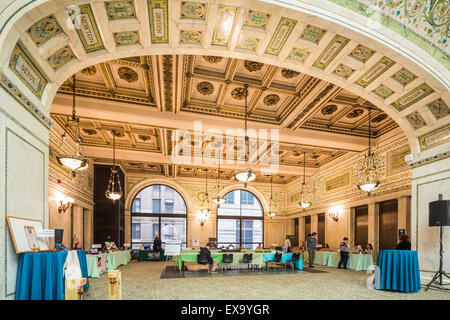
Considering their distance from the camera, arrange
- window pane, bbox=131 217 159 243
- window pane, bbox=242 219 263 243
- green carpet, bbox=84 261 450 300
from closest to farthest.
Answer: green carpet, bbox=84 261 450 300, window pane, bbox=131 217 159 243, window pane, bbox=242 219 263 243

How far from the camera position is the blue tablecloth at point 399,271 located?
536cm

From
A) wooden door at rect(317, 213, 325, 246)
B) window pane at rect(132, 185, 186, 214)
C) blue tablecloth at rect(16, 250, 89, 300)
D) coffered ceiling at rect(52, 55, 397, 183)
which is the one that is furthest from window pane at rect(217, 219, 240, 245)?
blue tablecloth at rect(16, 250, 89, 300)

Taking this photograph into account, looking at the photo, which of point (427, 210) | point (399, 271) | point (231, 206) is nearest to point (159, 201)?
point (231, 206)

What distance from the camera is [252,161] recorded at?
1269 centimetres

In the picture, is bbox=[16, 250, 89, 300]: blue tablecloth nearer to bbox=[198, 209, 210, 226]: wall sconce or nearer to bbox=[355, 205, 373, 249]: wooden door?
bbox=[355, 205, 373, 249]: wooden door

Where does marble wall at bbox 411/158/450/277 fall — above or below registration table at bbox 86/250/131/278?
above

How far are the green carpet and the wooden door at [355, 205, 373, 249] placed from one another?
4.10m

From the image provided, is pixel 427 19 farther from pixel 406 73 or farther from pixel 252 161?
pixel 252 161

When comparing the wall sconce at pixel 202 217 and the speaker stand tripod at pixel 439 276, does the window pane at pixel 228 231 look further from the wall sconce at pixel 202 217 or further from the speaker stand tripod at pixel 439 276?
the speaker stand tripod at pixel 439 276

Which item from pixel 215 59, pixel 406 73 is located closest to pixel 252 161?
pixel 215 59

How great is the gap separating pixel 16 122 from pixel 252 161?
9.89m

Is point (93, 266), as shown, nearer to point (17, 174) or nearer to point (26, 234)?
point (26, 234)

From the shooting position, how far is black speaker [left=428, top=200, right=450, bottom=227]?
5332 mm
